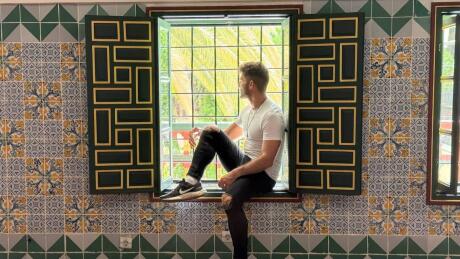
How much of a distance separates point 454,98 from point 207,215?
248cm

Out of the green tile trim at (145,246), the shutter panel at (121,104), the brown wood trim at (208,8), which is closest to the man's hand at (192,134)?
the shutter panel at (121,104)

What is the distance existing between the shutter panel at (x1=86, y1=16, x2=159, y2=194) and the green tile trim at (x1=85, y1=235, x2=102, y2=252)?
0.51 metres

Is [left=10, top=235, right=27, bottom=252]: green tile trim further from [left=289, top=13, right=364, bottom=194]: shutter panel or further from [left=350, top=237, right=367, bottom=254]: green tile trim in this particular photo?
[left=350, top=237, right=367, bottom=254]: green tile trim

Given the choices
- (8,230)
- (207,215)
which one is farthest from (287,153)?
(8,230)

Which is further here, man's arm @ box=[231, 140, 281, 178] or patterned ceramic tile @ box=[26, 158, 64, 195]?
patterned ceramic tile @ box=[26, 158, 64, 195]

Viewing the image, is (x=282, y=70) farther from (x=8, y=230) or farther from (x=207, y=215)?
(x=8, y=230)

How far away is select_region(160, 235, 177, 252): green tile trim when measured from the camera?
4.25m

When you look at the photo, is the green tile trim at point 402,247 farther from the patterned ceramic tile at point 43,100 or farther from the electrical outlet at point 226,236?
the patterned ceramic tile at point 43,100

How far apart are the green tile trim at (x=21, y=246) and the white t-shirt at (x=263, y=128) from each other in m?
2.25

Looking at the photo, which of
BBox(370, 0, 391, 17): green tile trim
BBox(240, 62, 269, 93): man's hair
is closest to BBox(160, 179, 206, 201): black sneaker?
BBox(240, 62, 269, 93): man's hair

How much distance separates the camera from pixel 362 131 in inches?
161

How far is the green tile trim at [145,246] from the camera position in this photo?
168 inches

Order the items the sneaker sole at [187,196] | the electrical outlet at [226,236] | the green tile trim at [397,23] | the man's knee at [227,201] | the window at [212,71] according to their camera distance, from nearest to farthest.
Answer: the man's knee at [227,201], the sneaker sole at [187,196], the green tile trim at [397,23], the electrical outlet at [226,236], the window at [212,71]

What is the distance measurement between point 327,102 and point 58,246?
2.83 metres
